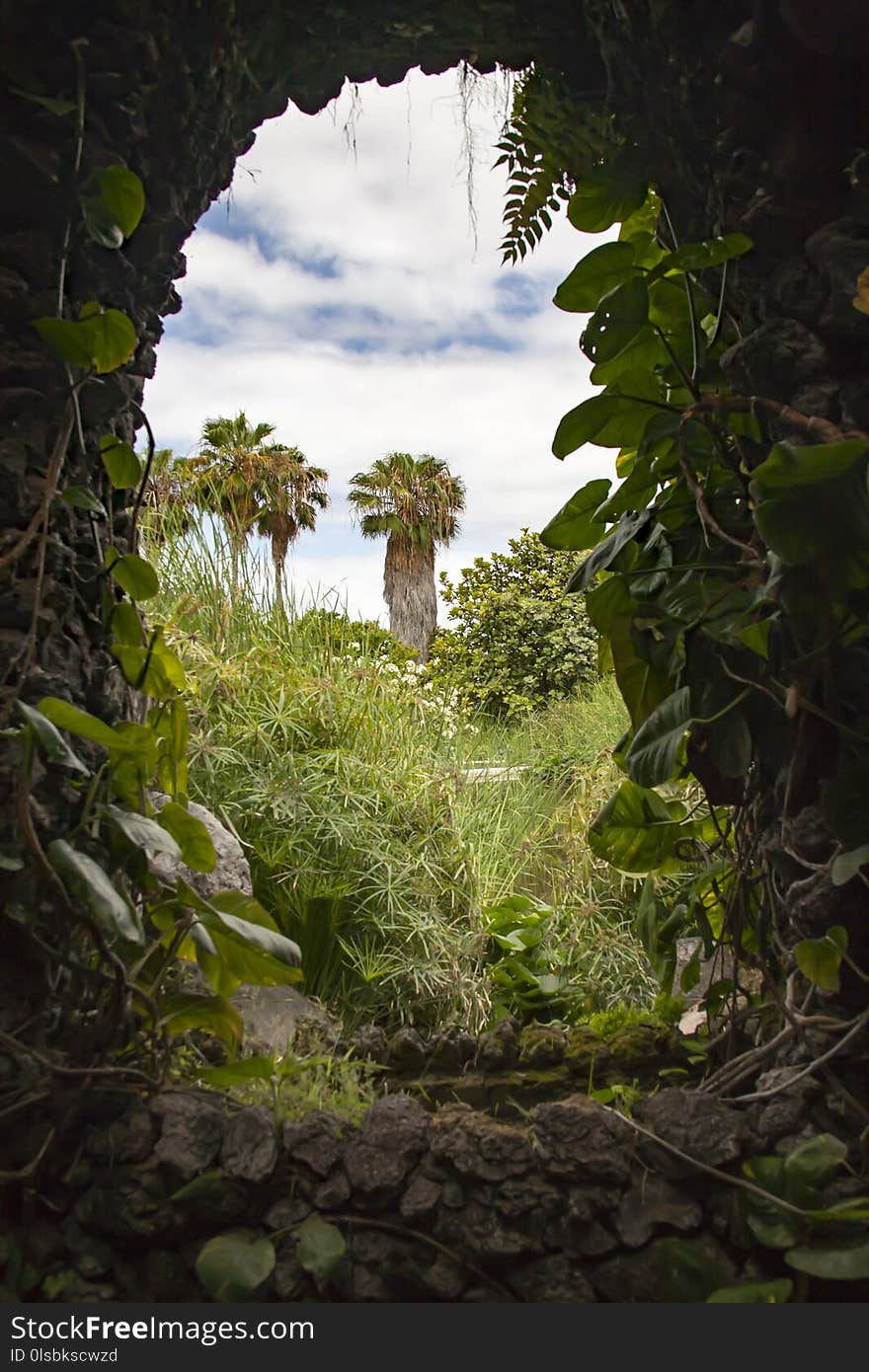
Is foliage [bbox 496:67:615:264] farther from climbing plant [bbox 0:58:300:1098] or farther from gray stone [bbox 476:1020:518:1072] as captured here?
gray stone [bbox 476:1020:518:1072]

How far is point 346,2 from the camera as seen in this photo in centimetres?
149

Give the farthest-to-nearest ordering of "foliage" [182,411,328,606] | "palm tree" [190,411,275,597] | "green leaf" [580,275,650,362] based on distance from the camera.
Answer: "foliage" [182,411,328,606], "palm tree" [190,411,275,597], "green leaf" [580,275,650,362]

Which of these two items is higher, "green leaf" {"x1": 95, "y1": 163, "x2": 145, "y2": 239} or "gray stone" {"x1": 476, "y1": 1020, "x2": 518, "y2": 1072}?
"green leaf" {"x1": 95, "y1": 163, "x2": 145, "y2": 239}

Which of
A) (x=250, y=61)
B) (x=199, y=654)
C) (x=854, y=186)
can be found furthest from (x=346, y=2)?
(x=199, y=654)

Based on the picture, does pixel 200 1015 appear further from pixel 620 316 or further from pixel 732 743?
pixel 620 316

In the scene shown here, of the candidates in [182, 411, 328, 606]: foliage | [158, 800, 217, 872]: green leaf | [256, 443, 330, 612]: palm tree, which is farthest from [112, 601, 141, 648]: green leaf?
[256, 443, 330, 612]: palm tree

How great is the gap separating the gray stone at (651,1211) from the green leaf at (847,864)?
473mm

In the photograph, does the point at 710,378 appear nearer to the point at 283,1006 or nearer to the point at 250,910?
the point at 250,910

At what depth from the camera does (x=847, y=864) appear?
1050 mm

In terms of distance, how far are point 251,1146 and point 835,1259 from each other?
708 millimetres

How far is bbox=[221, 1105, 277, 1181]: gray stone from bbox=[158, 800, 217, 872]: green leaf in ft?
1.11

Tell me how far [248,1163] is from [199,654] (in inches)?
98.5

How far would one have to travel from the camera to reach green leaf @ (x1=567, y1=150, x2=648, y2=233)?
1370 mm

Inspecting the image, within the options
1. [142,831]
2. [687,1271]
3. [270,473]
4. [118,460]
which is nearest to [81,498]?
[118,460]
